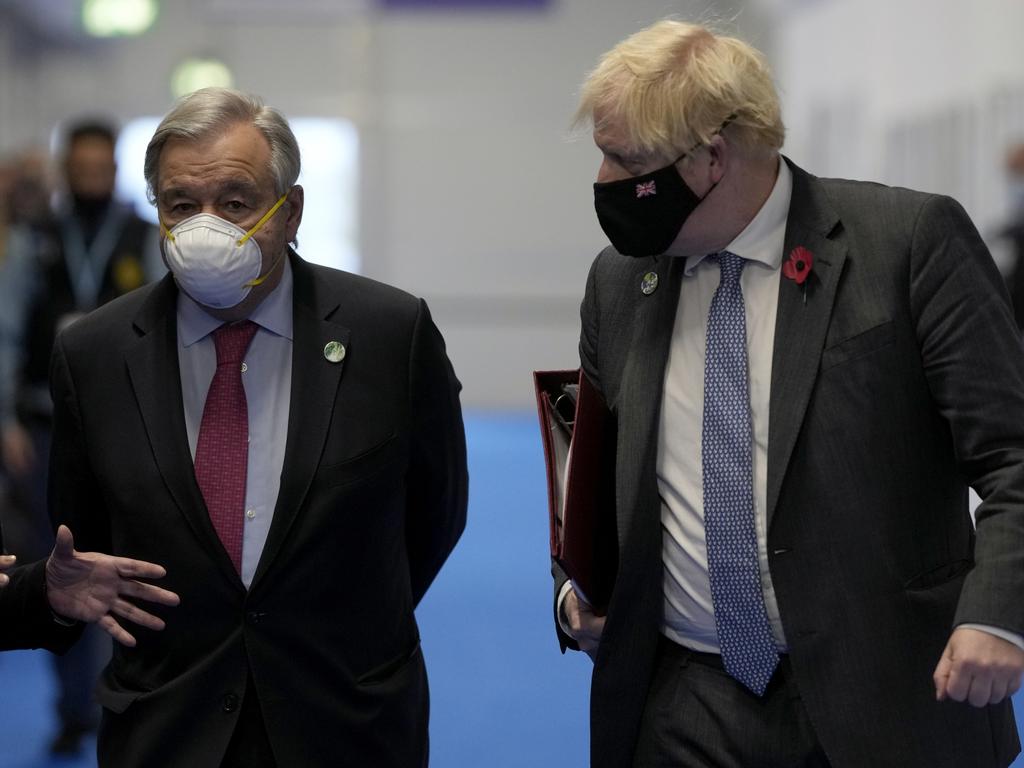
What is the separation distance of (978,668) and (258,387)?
49.7 inches

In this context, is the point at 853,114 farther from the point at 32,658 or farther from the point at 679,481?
the point at 679,481

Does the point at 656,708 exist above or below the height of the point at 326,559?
below

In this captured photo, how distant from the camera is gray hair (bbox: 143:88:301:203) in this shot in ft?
8.11

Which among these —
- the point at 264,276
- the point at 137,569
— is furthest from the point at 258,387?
the point at 137,569

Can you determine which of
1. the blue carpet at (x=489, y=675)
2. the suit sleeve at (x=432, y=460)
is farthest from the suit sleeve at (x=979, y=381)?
the blue carpet at (x=489, y=675)

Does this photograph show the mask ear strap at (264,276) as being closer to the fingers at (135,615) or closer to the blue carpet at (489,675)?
the fingers at (135,615)

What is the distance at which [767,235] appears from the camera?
2.32 meters

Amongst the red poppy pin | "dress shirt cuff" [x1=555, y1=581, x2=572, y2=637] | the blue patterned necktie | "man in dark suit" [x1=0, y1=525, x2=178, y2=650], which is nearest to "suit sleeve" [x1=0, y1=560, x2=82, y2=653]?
"man in dark suit" [x1=0, y1=525, x2=178, y2=650]

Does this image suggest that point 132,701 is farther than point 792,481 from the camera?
Yes

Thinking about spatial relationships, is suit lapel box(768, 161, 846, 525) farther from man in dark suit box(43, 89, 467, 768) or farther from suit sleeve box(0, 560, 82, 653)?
suit sleeve box(0, 560, 82, 653)

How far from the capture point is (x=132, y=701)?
7.97 feet


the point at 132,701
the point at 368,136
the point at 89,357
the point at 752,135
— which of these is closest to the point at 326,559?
the point at 132,701

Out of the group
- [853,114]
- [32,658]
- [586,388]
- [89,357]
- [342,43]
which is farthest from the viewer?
[342,43]

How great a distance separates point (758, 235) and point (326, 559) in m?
0.90
